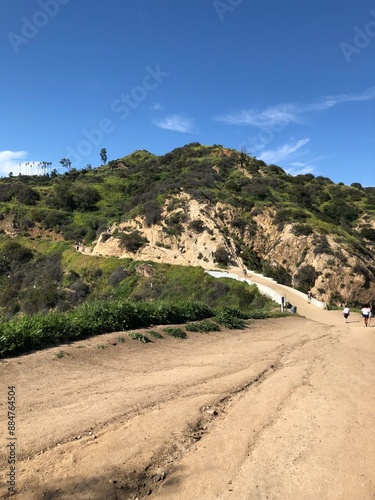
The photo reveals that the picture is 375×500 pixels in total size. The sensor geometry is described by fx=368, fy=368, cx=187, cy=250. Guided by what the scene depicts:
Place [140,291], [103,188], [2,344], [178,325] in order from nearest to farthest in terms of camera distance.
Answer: [2,344]
[178,325]
[140,291]
[103,188]

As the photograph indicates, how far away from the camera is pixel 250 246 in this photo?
4859cm

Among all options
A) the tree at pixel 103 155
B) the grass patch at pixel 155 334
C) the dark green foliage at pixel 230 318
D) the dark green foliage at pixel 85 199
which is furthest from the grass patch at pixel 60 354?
the tree at pixel 103 155

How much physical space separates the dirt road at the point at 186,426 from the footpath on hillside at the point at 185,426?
0.7 inches

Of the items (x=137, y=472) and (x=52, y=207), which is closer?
(x=137, y=472)

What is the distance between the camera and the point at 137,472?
427 centimetres

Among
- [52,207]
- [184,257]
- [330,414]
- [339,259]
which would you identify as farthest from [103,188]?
[330,414]

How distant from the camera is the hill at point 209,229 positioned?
40.6 m

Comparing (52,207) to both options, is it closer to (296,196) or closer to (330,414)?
(296,196)

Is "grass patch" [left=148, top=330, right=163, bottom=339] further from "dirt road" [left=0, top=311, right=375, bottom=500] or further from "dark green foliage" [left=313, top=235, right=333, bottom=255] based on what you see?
"dark green foliage" [left=313, top=235, right=333, bottom=255]

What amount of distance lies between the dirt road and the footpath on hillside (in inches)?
0.7

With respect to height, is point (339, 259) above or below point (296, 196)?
below

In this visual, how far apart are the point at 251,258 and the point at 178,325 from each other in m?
33.9

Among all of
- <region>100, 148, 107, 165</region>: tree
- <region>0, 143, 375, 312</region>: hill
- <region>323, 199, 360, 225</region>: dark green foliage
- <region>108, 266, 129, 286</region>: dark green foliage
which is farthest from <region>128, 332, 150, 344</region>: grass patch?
<region>100, 148, 107, 165</region>: tree

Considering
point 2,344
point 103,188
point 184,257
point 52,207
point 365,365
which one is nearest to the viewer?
point 2,344
